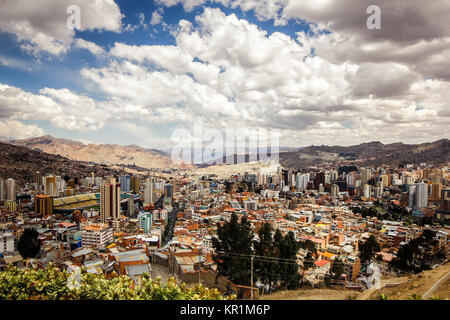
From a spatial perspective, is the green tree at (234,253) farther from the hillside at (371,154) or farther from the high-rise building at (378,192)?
the hillside at (371,154)

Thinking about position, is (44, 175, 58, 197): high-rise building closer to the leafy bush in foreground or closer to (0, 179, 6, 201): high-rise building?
(0, 179, 6, 201): high-rise building

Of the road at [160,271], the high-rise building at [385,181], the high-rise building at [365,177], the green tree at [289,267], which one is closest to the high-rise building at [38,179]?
the road at [160,271]

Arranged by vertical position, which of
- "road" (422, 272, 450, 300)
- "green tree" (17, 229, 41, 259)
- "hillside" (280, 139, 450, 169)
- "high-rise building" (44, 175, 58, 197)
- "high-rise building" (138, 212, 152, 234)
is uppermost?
"hillside" (280, 139, 450, 169)

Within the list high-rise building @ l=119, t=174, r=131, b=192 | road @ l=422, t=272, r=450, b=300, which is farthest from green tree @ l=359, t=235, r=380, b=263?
high-rise building @ l=119, t=174, r=131, b=192

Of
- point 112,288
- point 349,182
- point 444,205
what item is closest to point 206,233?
point 112,288

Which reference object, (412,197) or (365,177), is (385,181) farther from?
(412,197)
